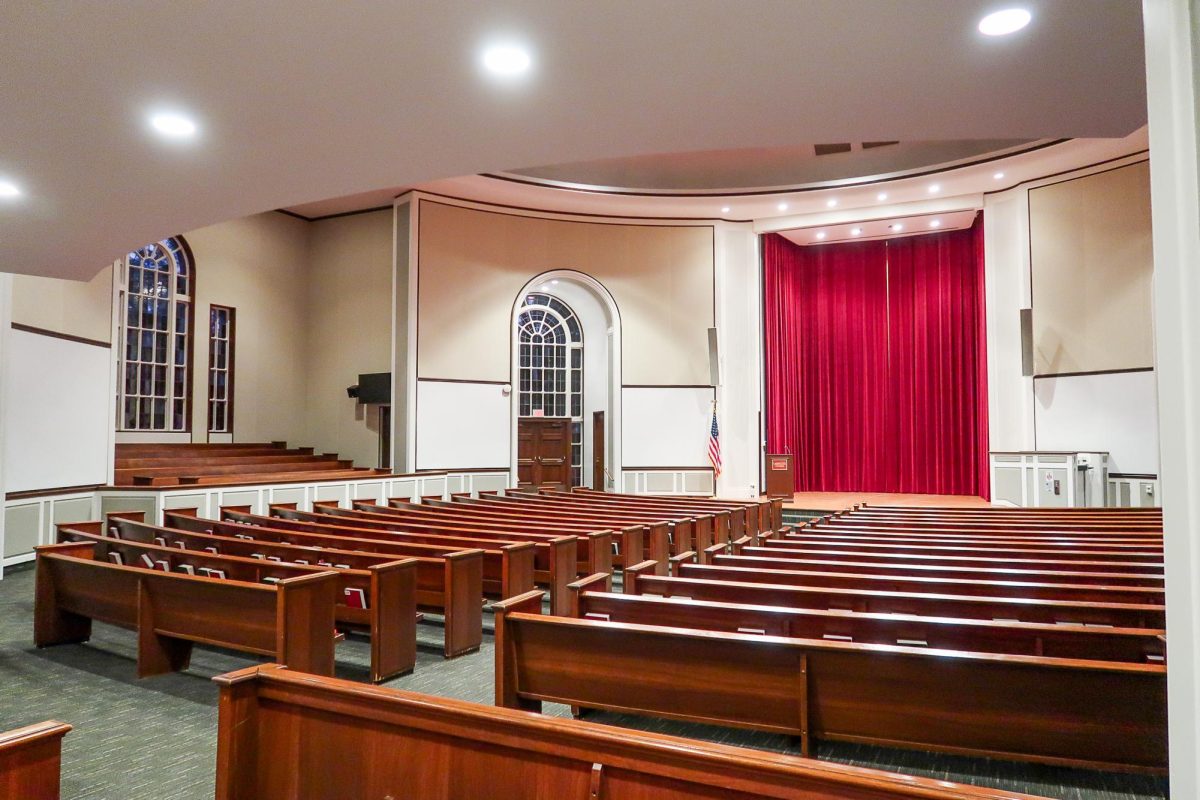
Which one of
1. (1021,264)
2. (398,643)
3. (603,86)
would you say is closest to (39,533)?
(398,643)

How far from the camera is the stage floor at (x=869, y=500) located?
11.7m

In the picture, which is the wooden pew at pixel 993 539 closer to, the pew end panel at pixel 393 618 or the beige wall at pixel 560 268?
the pew end panel at pixel 393 618

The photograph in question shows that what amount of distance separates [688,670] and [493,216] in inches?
452

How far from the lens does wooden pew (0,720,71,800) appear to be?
5.12 ft

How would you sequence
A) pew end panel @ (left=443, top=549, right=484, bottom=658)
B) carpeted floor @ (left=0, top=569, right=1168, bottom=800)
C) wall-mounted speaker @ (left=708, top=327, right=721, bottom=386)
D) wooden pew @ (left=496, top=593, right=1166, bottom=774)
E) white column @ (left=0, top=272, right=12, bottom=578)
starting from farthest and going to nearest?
wall-mounted speaker @ (left=708, top=327, right=721, bottom=386) < white column @ (left=0, top=272, right=12, bottom=578) < pew end panel @ (left=443, top=549, right=484, bottom=658) < carpeted floor @ (left=0, top=569, right=1168, bottom=800) < wooden pew @ (left=496, top=593, right=1166, bottom=774)

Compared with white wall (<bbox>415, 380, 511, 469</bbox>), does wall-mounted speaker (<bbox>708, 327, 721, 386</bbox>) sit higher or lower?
higher

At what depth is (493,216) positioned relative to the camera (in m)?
12.9

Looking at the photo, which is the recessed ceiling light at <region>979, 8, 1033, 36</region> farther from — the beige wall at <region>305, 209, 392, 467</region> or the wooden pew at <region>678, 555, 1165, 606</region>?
the beige wall at <region>305, 209, 392, 467</region>

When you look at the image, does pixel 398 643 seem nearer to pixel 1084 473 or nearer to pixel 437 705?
pixel 437 705

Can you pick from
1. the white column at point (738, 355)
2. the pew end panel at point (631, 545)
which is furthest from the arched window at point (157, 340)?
the pew end panel at point (631, 545)

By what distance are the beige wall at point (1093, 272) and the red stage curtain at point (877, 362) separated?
1.66 metres

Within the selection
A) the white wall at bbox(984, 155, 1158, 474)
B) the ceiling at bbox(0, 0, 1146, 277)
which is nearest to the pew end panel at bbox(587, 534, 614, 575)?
the ceiling at bbox(0, 0, 1146, 277)

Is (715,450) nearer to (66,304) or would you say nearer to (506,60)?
(66,304)

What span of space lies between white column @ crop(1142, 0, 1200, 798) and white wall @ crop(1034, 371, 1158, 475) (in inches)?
439
